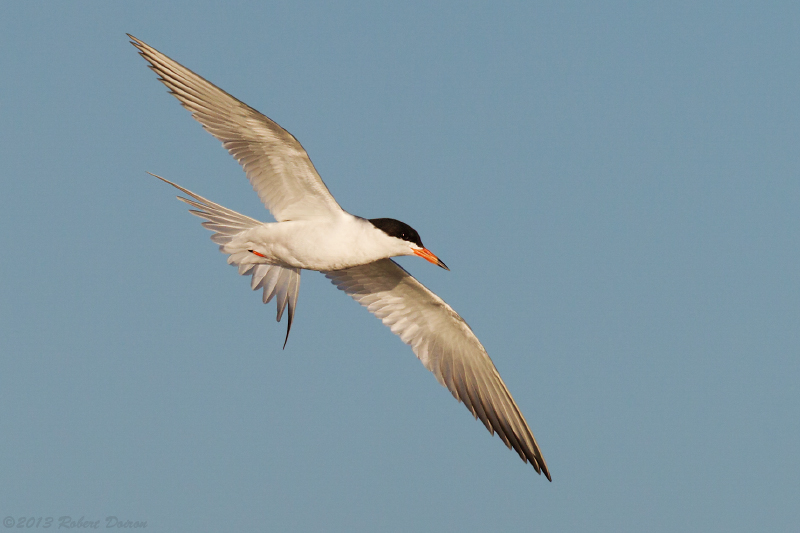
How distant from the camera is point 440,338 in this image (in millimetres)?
14523

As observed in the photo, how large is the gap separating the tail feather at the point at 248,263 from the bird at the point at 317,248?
1cm

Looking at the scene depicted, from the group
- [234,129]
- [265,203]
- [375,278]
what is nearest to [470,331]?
[375,278]

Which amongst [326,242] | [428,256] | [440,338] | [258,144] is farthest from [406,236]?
[440,338]

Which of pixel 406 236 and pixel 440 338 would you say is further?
pixel 440 338

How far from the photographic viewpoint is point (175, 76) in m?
11.9

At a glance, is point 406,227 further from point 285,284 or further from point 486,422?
point 486,422

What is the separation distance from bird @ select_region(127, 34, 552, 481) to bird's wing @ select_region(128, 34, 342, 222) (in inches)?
0.5

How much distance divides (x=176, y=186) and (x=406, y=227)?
313 cm

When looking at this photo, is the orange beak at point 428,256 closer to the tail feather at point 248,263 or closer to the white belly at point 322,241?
the white belly at point 322,241

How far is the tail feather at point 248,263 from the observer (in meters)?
12.7

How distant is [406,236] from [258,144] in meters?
2.36

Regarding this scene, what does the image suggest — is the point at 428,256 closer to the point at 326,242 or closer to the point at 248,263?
the point at 326,242

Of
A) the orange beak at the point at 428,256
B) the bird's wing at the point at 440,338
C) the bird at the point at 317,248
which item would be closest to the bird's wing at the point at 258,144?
the bird at the point at 317,248

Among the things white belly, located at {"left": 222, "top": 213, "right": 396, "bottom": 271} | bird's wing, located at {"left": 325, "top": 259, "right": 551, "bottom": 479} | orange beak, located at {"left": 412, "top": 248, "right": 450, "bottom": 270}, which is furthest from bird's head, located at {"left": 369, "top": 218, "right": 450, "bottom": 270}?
bird's wing, located at {"left": 325, "top": 259, "right": 551, "bottom": 479}
